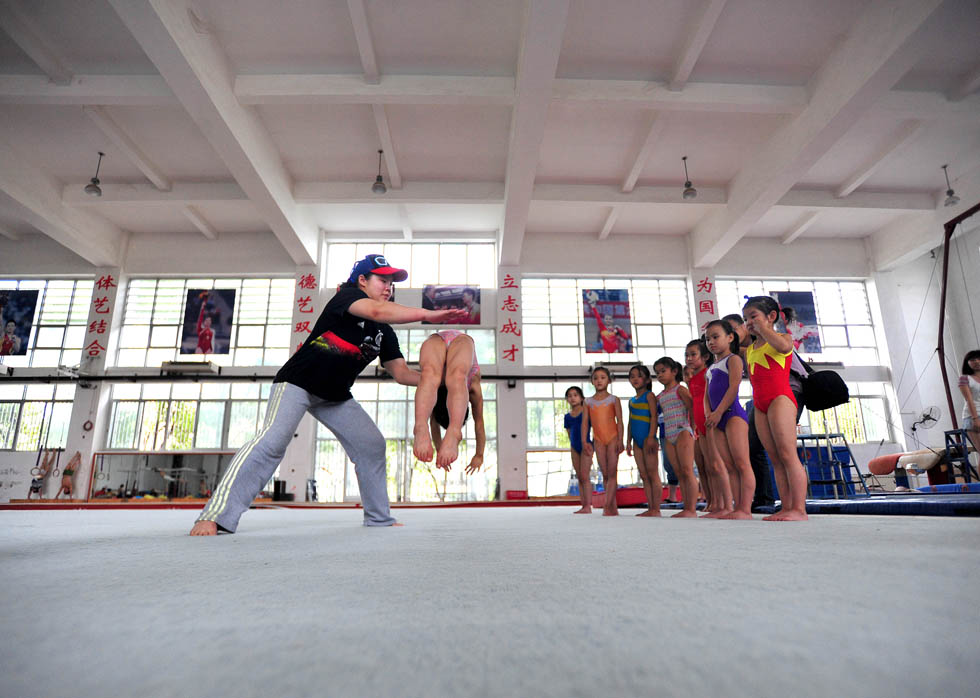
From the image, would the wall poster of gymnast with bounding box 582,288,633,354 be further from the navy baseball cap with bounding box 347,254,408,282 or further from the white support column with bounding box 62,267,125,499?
the white support column with bounding box 62,267,125,499

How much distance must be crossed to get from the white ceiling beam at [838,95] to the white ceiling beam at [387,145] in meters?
7.02

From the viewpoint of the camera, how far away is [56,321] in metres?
14.1

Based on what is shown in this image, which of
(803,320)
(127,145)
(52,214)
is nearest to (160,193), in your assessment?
(127,145)

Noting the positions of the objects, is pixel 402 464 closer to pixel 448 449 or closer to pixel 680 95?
pixel 680 95

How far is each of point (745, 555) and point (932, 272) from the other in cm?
1758

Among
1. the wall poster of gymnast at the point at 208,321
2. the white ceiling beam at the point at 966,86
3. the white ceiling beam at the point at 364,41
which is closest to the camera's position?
the white ceiling beam at the point at 364,41

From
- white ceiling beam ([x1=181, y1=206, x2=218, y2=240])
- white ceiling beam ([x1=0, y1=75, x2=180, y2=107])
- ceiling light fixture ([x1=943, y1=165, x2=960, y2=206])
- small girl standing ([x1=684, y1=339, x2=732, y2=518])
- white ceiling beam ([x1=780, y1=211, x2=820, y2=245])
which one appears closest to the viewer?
small girl standing ([x1=684, y1=339, x2=732, y2=518])

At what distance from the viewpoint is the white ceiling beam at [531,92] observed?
624cm

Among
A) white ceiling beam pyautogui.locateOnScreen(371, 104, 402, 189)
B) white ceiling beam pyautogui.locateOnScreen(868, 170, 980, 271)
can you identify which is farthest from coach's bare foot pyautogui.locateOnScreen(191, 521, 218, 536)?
white ceiling beam pyautogui.locateOnScreen(868, 170, 980, 271)

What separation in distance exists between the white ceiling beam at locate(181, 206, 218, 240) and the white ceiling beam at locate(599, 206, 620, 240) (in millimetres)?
10029

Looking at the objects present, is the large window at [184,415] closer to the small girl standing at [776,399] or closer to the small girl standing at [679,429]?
the small girl standing at [679,429]

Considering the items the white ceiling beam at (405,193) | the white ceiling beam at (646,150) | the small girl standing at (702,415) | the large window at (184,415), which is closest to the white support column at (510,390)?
the white ceiling beam at (405,193)

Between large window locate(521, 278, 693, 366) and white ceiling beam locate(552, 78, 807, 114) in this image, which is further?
large window locate(521, 278, 693, 366)

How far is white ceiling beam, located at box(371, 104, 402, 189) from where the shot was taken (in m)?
9.36
